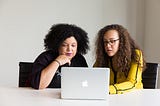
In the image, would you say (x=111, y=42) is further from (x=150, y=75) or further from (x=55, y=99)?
(x=55, y=99)

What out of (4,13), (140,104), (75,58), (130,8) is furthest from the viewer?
(130,8)

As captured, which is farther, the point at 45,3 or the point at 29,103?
the point at 45,3

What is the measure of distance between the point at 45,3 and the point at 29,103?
1.95 metres

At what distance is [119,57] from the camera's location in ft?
7.45

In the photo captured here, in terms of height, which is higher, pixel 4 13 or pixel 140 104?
pixel 4 13

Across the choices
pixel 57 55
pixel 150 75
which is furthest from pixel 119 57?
pixel 57 55

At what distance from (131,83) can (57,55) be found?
652 mm

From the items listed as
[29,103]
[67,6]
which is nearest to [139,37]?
[67,6]

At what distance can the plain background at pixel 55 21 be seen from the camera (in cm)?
332

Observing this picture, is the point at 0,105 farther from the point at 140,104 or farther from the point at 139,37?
the point at 139,37

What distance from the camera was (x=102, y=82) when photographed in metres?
1.72

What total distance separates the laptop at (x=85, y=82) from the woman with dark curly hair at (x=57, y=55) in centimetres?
38

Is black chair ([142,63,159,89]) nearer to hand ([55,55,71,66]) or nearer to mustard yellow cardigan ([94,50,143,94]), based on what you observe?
mustard yellow cardigan ([94,50,143,94])

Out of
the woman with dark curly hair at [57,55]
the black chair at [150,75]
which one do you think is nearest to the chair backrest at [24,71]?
the woman with dark curly hair at [57,55]
